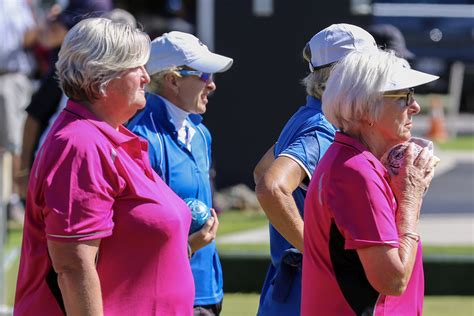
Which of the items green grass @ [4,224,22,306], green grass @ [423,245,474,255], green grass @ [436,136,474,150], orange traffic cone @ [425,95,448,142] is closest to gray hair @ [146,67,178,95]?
green grass @ [4,224,22,306]

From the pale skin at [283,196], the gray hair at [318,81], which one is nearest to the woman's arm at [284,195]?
the pale skin at [283,196]

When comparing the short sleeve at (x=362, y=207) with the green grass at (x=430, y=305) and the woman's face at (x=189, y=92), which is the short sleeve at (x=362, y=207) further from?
the green grass at (x=430, y=305)

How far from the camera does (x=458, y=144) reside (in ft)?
63.4

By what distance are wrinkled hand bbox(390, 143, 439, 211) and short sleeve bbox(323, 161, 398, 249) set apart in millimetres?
67

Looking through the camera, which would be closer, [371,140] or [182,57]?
[371,140]

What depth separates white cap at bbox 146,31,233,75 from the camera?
15.3ft

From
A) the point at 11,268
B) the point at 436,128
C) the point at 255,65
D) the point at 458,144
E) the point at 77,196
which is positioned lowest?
the point at 458,144

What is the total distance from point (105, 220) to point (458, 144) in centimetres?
1638

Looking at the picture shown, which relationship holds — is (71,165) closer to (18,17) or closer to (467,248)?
(467,248)

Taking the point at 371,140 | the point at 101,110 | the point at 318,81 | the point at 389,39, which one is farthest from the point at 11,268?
the point at 371,140

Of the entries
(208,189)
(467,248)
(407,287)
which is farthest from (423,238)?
(407,287)

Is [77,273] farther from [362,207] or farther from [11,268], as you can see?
[11,268]

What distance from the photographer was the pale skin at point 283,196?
4.07 metres

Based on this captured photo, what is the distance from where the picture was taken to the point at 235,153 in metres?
12.1
